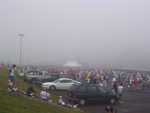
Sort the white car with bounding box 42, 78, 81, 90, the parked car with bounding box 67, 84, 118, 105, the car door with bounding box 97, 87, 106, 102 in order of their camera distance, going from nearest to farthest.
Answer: the parked car with bounding box 67, 84, 118, 105, the car door with bounding box 97, 87, 106, 102, the white car with bounding box 42, 78, 81, 90

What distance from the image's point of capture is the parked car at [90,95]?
77.2 ft

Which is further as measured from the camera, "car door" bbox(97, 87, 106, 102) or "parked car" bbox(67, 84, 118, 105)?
"car door" bbox(97, 87, 106, 102)

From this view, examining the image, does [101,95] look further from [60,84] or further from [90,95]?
[60,84]

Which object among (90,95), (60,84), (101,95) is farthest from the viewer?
(60,84)

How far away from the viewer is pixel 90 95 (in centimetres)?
2375

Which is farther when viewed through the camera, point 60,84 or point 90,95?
point 60,84

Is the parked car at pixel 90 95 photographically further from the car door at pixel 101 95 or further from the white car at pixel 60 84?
the white car at pixel 60 84

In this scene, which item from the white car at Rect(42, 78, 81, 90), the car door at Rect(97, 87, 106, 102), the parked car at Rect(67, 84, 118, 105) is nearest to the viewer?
the parked car at Rect(67, 84, 118, 105)

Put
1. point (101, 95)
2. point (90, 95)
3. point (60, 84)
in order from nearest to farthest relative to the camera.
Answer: point (90, 95) < point (101, 95) < point (60, 84)

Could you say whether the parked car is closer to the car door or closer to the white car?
the car door

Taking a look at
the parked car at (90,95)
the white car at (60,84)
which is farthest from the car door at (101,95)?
the white car at (60,84)

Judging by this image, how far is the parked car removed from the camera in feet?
77.2

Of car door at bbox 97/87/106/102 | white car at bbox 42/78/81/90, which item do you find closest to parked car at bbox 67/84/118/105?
car door at bbox 97/87/106/102

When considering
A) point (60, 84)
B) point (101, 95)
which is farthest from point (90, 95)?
point (60, 84)
